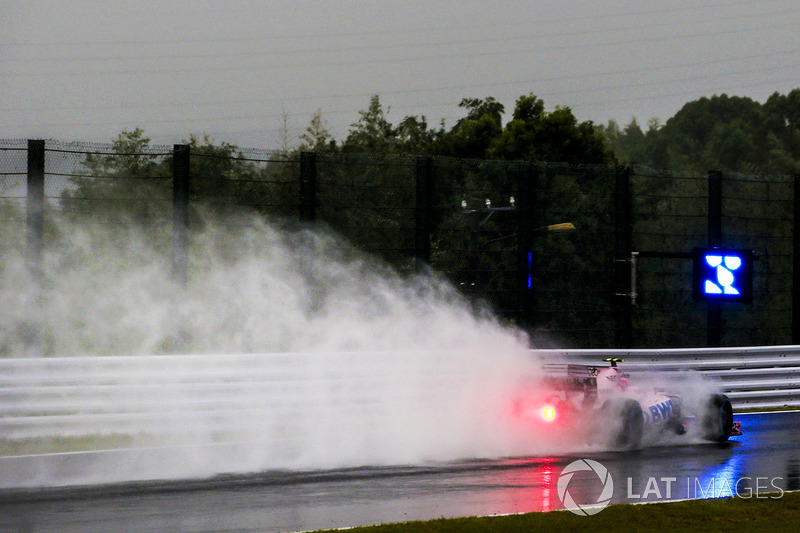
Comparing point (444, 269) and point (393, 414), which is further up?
point (444, 269)

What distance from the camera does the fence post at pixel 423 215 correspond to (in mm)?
19594

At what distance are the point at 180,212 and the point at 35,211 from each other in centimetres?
234

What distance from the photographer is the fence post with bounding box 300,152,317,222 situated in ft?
61.7

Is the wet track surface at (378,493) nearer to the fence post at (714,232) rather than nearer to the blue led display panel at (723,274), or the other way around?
the blue led display panel at (723,274)

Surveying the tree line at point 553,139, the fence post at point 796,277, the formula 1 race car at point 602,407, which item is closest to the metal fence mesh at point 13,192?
the formula 1 race car at point 602,407

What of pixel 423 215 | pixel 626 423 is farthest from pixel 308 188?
pixel 626 423

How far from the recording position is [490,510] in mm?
10070

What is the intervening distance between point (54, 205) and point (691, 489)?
1071cm

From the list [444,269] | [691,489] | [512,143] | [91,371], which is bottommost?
[691,489]

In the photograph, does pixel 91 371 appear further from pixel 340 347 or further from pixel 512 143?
pixel 512 143

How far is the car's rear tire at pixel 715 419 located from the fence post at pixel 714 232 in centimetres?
734

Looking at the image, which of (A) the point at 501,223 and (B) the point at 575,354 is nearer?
(B) the point at 575,354

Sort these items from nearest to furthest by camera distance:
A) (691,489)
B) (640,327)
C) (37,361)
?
(691,489) → (37,361) → (640,327)

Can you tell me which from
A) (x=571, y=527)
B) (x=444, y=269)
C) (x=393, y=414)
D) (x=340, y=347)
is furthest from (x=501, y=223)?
(x=571, y=527)
